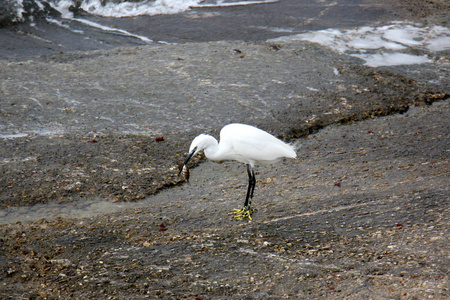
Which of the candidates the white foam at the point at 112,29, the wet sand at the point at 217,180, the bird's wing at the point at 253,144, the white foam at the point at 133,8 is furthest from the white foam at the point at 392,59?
the white foam at the point at 133,8

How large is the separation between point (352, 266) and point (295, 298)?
56 cm

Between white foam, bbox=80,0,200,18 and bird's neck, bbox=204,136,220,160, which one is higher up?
white foam, bbox=80,0,200,18

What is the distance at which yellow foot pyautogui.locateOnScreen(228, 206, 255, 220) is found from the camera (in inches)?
170

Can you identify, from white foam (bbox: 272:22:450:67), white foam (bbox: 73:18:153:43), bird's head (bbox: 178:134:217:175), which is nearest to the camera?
bird's head (bbox: 178:134:217:175)

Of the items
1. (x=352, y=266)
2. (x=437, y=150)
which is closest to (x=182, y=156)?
(x=352, y=266)

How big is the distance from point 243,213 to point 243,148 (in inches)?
23.6

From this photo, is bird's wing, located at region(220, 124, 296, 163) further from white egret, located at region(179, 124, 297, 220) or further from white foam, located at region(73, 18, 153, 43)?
white foam, located at region(73, 18, 153, 43)

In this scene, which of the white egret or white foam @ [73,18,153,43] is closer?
the white egret

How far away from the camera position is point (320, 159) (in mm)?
5469

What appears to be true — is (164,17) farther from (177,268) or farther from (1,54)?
(177,268)

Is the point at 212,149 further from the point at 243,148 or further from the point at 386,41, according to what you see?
the point at 386,41

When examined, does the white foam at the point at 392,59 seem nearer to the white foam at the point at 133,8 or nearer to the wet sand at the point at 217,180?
the wet sand at the point at 217,180

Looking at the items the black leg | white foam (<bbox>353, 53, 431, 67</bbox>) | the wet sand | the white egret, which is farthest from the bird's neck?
white foam (<bbox>353, 53, 431, 67</bbox>)

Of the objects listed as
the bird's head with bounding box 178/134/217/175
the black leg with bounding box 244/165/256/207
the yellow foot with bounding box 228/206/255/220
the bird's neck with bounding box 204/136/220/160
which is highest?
the bird's head with bounding box 178/134/217/175
